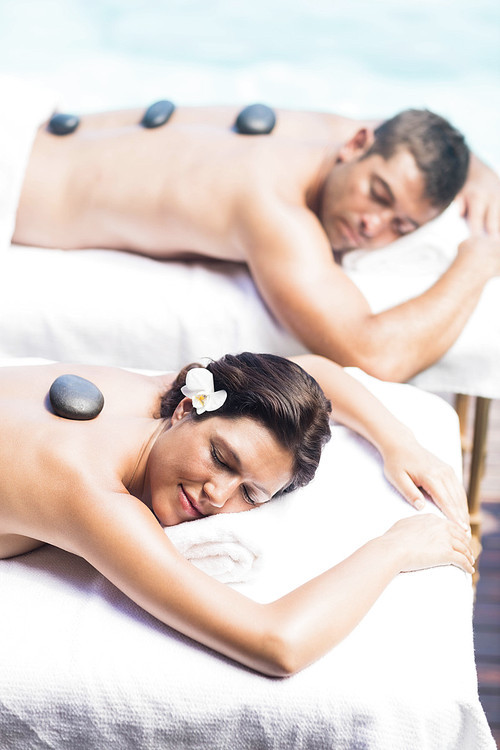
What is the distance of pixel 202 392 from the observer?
1305 millimetres

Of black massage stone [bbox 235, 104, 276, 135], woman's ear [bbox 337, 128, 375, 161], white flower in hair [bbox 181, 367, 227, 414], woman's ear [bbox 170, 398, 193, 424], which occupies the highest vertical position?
woman's ear [bbox 337, 128, 375, 161]

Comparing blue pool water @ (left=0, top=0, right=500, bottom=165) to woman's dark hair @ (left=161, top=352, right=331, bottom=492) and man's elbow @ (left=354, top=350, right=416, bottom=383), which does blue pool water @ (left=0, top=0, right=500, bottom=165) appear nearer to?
man's elbow @ (left=354, top=350, right=416, bottom=383)

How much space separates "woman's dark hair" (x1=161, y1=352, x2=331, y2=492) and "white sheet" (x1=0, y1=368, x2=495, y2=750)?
0.16 meters

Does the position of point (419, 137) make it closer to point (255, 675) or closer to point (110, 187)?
point (110, 187)

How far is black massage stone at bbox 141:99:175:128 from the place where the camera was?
215 cm

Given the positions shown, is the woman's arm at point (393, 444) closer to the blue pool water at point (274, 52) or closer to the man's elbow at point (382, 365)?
the man's elbow at point (382, 365)

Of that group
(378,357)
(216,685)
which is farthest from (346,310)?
(216,685)

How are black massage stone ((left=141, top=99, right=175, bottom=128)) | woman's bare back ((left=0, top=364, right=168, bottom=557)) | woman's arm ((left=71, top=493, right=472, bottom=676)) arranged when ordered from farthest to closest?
black massage stone ((left=141, top=99, right=175, bottom=128)), woman's bare back ((left=0, top=364, right=168, bottom=557)), woman's arm ((left=71, top=493, right=472, bottom=676))

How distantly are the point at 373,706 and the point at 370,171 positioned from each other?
124cm

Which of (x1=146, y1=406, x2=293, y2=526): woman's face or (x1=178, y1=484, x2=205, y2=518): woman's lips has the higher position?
(x1=146, y1=406, x2=293, y2=526): woman's face

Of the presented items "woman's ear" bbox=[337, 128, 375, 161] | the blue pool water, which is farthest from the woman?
the blue pool water

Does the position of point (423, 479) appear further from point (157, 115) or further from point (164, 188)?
point (157, 115)

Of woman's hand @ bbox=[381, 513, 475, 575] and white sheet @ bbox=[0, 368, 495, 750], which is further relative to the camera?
woman's hand @ bbox=[381, 513, 475, 575]

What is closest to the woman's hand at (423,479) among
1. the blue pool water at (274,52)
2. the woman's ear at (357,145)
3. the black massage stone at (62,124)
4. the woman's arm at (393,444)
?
the woman's arm at (393,444)
